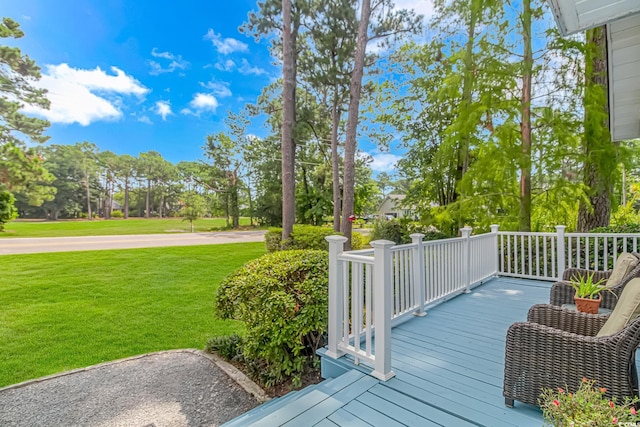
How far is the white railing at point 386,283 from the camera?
2268 mm

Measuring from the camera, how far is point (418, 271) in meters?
3.54

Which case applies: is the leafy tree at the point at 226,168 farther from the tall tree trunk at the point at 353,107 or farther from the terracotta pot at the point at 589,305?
the terracotta pot at the point at 589,305

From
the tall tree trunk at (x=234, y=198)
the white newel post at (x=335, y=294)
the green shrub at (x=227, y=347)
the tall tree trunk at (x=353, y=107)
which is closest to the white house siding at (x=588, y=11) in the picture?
the white newel post at (x=335, y=294)

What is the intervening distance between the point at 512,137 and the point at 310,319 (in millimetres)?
6129

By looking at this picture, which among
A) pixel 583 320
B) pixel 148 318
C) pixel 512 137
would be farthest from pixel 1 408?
pixel 512 137

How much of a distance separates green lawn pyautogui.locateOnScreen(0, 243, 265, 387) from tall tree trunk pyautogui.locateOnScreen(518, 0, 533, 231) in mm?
6311

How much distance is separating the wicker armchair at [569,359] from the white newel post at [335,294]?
1261 millimetres

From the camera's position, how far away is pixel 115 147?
37.6m

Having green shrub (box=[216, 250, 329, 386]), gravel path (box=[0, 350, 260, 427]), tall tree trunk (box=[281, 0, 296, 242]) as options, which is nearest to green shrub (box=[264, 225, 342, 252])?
tall tree trunk (box=[281, 0, 296, 242])

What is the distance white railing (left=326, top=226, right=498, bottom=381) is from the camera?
2268 mm

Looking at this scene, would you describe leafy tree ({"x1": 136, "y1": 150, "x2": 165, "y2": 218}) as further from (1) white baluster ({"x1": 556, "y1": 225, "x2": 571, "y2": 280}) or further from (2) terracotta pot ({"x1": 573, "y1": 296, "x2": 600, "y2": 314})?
(2) terracotta pot ({"x1": 573, "y1": 296, "x2": 600, "y2": 314})

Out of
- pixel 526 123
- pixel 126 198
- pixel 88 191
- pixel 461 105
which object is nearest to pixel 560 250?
pixel 526 123

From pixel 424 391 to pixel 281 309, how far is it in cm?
140

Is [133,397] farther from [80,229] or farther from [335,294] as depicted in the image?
[80,229]
